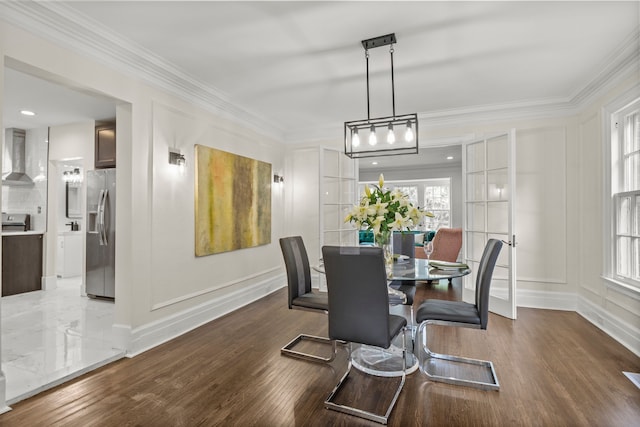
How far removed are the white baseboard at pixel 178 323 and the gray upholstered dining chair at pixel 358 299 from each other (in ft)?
6.04

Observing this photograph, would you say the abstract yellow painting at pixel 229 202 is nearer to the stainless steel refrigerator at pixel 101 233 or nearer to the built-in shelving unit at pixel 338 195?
the built-in shelving unit at pixel 338 195

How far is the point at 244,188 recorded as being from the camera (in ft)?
14.8

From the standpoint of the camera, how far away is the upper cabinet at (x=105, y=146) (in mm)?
4695

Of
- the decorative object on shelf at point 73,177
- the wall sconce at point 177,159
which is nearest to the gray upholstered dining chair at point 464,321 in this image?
the wall sconce at point 177,159

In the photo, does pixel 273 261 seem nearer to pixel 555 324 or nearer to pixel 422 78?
pixel 422 78

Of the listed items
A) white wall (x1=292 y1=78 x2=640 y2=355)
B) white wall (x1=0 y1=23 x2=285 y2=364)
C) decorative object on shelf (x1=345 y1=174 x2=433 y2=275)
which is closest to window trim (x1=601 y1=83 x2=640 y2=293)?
white wall (x1=292 y1=78 x2=640 y2=355)

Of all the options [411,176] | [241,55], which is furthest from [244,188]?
[411,176]

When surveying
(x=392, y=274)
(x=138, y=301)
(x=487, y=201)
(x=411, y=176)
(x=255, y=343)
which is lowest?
(x=255, y=343)

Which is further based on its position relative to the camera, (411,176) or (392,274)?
(411,176)

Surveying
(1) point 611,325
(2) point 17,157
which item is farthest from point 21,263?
(1) point 611,325

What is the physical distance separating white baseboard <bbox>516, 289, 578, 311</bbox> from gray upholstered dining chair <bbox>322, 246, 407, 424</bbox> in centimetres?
302

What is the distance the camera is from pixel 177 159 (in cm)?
343

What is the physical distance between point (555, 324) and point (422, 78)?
302 cm

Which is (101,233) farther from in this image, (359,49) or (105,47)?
(359,49)
